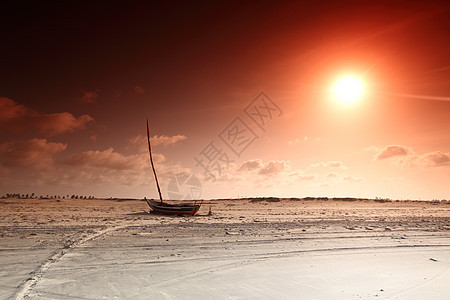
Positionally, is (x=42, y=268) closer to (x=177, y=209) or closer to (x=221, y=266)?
(x=221, y=266)

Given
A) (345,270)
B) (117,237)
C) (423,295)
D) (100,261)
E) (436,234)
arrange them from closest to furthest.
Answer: (423,295), (345,270), (100,261), (117,237), (436,234)

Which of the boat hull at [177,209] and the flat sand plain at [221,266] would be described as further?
the boat hull at [177,209]

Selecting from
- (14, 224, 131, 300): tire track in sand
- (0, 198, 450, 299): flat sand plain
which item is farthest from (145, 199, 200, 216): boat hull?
(14, 224, 131, 300): tire track in sand

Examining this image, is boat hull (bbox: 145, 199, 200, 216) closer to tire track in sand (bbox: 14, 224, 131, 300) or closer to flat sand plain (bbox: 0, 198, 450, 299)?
flat sand plain (bbox: 0, 198, 450, 299)

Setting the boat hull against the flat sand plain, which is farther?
the boat hull

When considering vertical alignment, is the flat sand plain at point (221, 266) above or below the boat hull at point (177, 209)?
below

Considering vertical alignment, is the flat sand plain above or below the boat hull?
below

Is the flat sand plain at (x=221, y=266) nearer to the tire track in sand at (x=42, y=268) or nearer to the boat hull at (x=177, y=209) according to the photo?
the tire track in sand at (x=42, y=268)

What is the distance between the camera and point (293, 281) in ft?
22.6

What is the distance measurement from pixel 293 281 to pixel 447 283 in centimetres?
339

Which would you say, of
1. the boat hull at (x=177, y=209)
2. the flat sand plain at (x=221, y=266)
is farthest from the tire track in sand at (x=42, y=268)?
the boat hull at (x=177, y=209)

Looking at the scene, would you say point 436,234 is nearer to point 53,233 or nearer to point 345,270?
point 345,270

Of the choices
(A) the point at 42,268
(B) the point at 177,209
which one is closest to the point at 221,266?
(A) the point at 42,268

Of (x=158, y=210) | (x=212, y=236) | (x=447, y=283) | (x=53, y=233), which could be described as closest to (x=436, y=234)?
(x=447, y=283)
